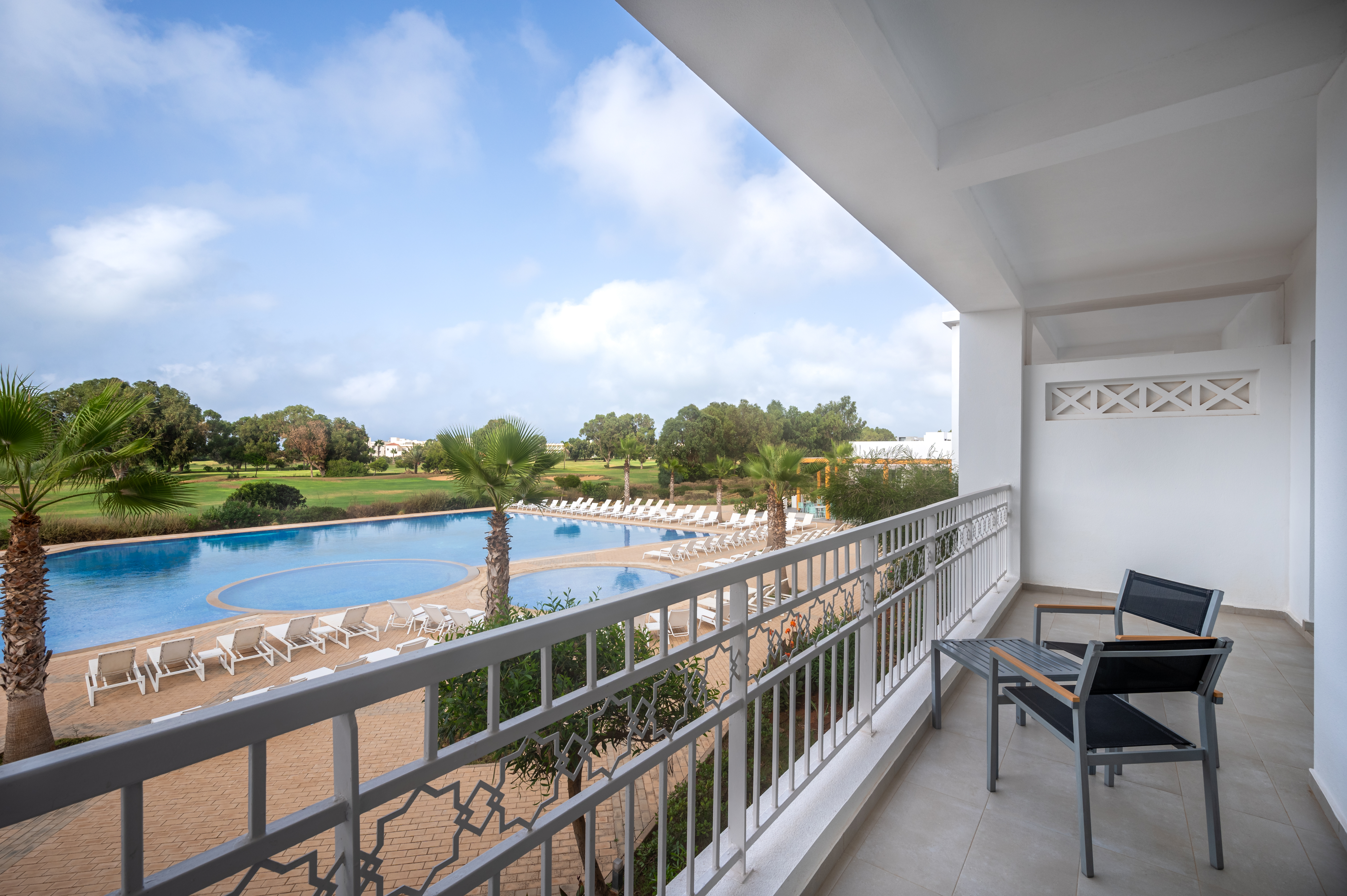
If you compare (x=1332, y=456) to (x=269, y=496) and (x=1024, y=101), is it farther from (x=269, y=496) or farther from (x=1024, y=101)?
(x=269, y=496)

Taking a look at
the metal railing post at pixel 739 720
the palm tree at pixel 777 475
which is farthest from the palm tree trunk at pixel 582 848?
the palm tree at pixel 777 475

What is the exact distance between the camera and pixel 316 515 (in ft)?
83.6

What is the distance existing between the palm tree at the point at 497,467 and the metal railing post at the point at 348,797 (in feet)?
27.1

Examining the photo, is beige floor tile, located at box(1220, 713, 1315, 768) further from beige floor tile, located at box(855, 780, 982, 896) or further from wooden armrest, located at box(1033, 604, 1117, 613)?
beige floor tile, located at box(855, 780, 982, 896)

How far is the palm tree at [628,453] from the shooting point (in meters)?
29.7

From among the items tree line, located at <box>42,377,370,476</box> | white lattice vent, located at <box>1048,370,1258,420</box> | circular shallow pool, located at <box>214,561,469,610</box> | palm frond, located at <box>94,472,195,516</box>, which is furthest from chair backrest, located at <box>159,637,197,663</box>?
tree line, located at <box>42,377,370,476</box>

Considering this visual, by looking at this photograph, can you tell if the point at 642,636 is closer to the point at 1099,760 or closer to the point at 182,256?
the point at 1099,760

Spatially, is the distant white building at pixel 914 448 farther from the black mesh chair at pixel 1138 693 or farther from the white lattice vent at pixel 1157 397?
the black mesh chair at pixel 1138 693

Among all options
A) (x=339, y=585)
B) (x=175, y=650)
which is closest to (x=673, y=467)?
(x=339, y=585)

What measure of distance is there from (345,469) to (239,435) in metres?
4.88

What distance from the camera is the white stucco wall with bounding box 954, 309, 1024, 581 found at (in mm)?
5176

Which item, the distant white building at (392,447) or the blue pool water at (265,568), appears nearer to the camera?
the blue pool water at (265,568)

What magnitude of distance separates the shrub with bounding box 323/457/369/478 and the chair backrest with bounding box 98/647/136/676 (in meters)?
24.7

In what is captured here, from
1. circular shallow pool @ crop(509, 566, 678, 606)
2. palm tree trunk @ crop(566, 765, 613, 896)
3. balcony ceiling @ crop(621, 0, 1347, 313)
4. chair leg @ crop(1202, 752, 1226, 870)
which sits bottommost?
circular shallow pool @ crop(509, 566, 678, 606)
